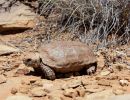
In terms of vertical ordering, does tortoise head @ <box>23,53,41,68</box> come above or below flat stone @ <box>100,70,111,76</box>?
above

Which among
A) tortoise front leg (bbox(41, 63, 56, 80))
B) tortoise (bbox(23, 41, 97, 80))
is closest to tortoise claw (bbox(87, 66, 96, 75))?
tortoise (bbox(23, 41, 97, 80))

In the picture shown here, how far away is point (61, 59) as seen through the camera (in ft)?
13.3

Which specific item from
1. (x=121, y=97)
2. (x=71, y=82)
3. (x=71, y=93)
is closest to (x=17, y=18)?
(x=71, y=82)

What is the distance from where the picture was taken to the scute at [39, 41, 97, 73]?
4055mm

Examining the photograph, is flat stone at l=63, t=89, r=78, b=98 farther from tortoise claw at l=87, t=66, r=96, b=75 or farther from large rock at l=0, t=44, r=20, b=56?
large rock at l=0, t=44, r=20, b=56

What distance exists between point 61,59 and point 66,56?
0.20 ft

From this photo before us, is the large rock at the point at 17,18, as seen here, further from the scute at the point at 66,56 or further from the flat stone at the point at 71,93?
the flat stone at the point at 71,93

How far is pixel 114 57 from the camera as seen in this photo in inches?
180

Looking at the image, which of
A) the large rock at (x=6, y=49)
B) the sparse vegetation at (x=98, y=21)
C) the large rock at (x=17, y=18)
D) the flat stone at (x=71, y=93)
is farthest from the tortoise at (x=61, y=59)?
the large rock at (x=17, y=18)

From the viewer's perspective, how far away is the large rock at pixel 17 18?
5941mm

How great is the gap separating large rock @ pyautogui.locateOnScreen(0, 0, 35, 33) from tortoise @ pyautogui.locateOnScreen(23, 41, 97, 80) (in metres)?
1.85

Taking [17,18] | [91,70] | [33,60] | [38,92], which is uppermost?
[17,18]

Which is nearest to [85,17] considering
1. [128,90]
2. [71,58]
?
[71,58]

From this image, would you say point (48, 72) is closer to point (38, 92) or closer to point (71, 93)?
point (38, 92)
